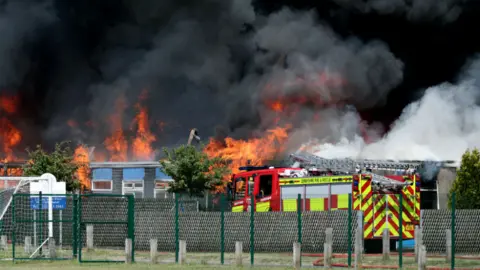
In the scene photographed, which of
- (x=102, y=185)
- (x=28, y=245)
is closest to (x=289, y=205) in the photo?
(x=28, y=245)

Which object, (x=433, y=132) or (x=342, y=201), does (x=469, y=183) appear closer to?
(x=342, y=201)

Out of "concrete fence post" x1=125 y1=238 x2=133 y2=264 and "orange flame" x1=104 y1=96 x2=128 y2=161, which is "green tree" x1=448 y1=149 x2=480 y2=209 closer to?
"concrete fence post" x1=125 y1=238 x2=133 y2=264

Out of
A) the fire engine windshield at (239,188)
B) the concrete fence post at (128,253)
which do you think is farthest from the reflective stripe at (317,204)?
the concrete fence post at (128,253)

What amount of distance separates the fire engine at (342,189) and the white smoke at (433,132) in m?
8.11

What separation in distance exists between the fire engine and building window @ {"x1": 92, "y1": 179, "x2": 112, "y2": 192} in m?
16.9

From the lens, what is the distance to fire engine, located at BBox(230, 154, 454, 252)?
31.9 meters

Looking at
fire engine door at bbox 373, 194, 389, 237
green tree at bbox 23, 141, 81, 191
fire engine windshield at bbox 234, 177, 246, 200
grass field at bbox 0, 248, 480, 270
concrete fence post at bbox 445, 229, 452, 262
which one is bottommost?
grass field at bbox 0, 248, 480, 270

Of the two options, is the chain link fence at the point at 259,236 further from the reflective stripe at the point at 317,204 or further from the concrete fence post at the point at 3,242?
the reflective stripe at the point at 317,204

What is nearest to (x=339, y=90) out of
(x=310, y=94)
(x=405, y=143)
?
(x=310, y=94)

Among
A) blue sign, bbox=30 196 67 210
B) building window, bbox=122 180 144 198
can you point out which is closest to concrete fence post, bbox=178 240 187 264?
blue sign, bbox=30 196 67 210

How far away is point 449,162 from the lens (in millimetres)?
42531

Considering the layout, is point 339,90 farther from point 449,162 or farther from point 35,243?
point 35,243

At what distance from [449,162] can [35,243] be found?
19849 mm

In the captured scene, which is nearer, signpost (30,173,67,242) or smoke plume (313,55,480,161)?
signpost (30,173,67,242)
